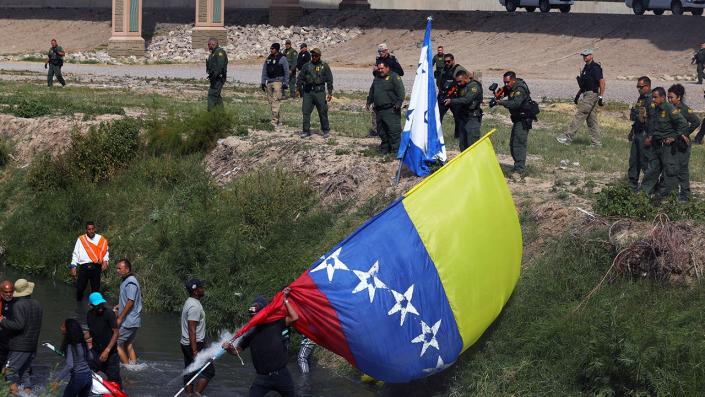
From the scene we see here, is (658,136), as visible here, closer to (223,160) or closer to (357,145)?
(357,145)

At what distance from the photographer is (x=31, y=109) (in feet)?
79.2

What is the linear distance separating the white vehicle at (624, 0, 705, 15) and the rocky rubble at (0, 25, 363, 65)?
13163mm

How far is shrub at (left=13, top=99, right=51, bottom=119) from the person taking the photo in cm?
2402

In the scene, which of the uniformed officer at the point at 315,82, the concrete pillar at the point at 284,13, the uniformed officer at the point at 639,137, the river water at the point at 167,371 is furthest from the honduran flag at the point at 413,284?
the concrete pillar at the point at 284,13

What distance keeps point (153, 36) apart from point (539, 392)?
48.4 m

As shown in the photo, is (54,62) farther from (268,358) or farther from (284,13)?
(284,13)

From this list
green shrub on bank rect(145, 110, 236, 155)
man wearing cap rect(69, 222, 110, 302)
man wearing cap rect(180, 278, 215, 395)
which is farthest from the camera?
green shrub on bank rect(145, 110, 236, 155)

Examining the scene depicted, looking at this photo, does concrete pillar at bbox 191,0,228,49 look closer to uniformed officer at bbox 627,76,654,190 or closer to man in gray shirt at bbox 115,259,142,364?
uniformed officer at bbox 627,76,654,190

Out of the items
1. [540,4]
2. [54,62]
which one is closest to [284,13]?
[540,4]

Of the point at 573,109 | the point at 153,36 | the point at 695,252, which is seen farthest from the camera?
the point at 153,36

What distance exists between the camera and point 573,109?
91.6 ft

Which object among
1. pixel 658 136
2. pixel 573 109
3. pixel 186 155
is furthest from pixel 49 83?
pixel 658 136

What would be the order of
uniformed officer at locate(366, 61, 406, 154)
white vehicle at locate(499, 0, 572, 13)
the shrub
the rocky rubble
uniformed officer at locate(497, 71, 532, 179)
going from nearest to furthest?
uniformed officer at locate(497, 71, 532, 179)
uniformed officer at locate(366, 61, 406, 154)
the shrub
white vehicle at locate(499, 0, 572, 13)
the rocky rubble

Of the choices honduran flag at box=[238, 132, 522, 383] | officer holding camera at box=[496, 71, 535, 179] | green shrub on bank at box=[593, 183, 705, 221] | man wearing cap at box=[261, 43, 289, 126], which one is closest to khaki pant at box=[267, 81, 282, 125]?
man wearing cap at box=[261, 43, 289, 126]
